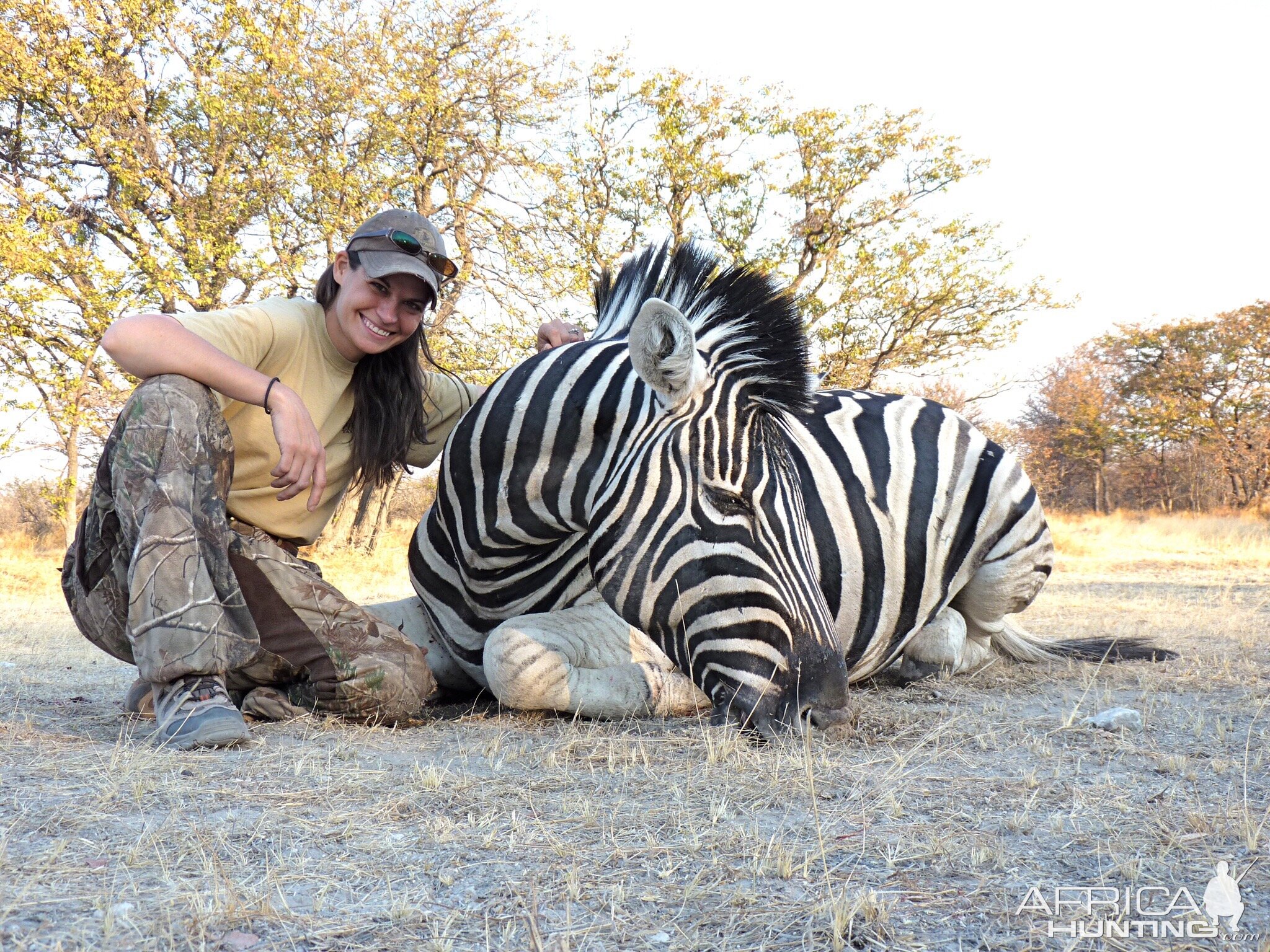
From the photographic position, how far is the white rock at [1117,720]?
112 inches

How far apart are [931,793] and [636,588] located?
924 mm

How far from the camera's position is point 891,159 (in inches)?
739

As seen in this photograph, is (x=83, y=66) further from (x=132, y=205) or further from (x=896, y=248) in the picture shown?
(x=896, y=248)

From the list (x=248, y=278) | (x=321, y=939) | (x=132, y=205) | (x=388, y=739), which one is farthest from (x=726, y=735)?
(x=132, y=205)

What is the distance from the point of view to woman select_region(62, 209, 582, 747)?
271 cm

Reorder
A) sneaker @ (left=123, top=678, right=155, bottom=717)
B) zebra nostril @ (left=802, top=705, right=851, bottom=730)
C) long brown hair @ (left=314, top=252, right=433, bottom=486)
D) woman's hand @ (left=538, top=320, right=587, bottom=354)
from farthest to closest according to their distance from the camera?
1. woman's hand @ (left=538, top=320, right=587, bottom=354)
2. long brown hair @ (left=314, top=252, right=433, bottom=486)
3. sneaker @ (left=123, top=678, right=155, bottom=717)
4. zebra nostril @ (left=802, top=705, right=851, bottom=730)

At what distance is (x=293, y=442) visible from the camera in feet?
9.07

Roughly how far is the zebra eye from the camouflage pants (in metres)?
1.28

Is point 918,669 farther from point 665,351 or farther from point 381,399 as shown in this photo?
point 381,399

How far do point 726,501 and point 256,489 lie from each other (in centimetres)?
175

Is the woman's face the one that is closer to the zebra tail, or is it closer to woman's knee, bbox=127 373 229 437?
woman's knee, bbox=127 373 229 437

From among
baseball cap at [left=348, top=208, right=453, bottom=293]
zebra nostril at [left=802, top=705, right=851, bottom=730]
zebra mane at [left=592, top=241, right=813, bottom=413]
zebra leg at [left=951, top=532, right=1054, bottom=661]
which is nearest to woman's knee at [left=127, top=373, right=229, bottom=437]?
baseball cap at [left=348, top=208, right=453, bottom=293]

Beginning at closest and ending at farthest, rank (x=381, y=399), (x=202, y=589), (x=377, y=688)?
(x=202, y=589) → (x=377, y=688) → (x=381, y=399)

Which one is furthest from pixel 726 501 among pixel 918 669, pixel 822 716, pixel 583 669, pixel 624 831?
pixel 918 669
